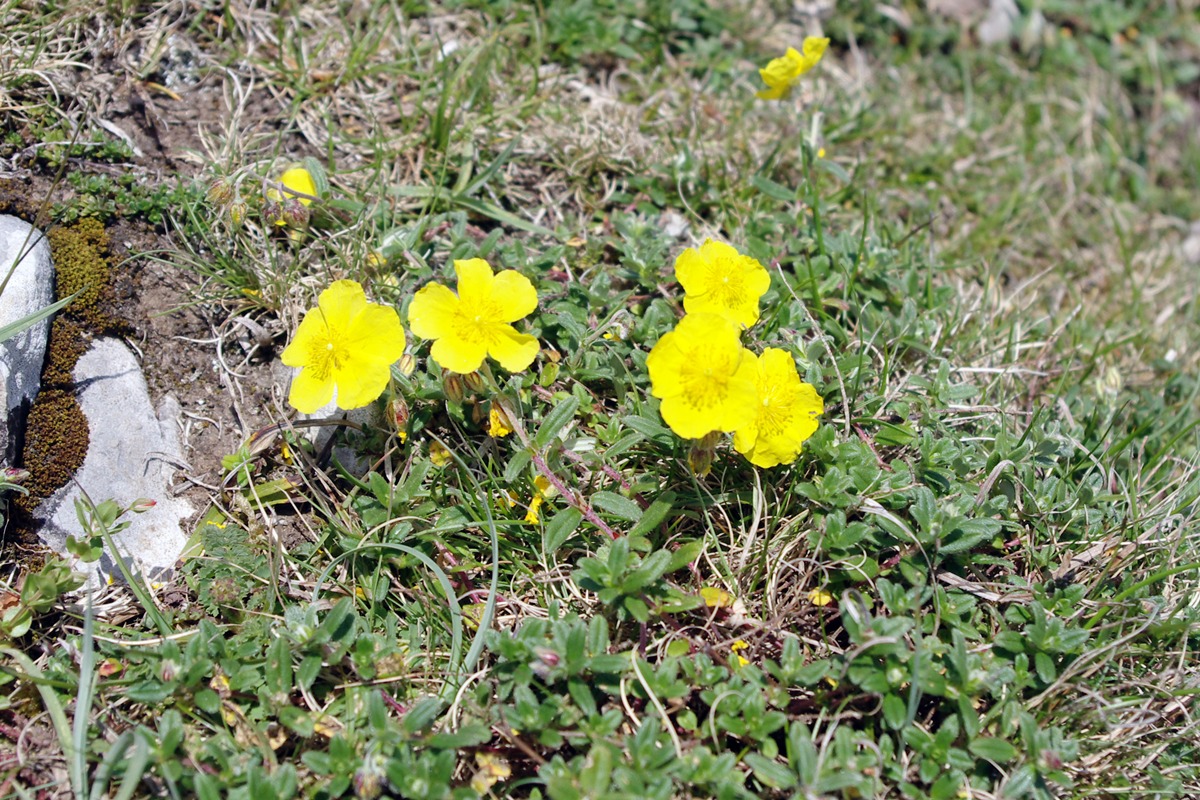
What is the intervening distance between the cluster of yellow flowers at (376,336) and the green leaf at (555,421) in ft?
0.81

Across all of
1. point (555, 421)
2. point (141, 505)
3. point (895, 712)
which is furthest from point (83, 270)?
point (895, 712)

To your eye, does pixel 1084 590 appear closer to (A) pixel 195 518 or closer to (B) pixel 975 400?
(B) pixel 975 400

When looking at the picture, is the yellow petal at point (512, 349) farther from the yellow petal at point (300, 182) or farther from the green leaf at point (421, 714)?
the yellow petal at point (300, 182)

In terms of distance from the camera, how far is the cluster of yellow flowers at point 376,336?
8.49 feet

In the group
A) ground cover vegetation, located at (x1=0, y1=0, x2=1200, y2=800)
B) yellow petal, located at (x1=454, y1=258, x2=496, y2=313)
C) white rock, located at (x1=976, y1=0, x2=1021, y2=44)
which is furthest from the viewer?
white rock, located at (x1=976, y1=0, x2=1021, y2=44)

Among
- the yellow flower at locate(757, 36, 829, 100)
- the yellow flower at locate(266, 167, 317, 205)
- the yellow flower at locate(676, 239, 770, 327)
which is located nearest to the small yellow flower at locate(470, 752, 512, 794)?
the yellow flower at locate(676, 239, 770, 327)

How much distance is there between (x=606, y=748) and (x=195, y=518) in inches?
59.9

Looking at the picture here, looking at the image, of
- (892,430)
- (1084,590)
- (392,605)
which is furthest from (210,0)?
(1084,590)

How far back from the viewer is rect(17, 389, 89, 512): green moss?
8.76 ft

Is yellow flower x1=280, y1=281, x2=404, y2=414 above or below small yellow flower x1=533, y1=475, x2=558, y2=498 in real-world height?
above

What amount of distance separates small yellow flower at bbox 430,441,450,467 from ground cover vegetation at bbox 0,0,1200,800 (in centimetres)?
1

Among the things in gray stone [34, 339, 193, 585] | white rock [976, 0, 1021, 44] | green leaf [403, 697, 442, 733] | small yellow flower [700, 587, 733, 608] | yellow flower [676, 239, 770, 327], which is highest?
white rock [976, 0, 1021, 44]

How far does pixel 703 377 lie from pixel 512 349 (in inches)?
24.0

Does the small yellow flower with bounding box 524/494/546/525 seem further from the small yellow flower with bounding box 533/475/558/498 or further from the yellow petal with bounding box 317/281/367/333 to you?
the yellow petal with bounding box 317/281/367/333
